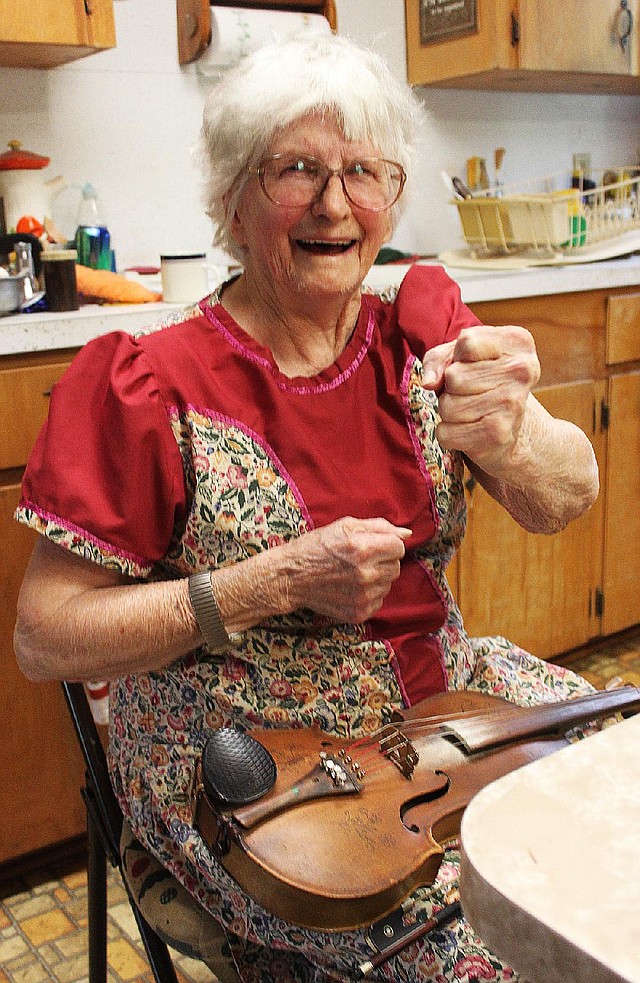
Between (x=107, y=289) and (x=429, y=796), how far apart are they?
142cm

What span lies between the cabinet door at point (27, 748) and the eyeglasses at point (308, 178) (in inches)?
33.5

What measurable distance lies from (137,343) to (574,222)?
183cm

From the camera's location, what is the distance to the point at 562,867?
54cm

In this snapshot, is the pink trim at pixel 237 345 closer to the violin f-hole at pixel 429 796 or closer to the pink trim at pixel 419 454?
the pink trim at pixel 419 454

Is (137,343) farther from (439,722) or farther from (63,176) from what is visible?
(63,176)

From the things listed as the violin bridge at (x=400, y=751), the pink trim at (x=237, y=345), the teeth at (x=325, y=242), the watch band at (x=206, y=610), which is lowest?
the violin bridge at (x=400, y=751)

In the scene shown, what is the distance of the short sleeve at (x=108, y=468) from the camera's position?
110 cm

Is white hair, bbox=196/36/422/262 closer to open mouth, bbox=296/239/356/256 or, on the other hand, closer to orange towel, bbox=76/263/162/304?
open mouth, bbox=296/239/356/256

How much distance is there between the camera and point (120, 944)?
6.00 ft

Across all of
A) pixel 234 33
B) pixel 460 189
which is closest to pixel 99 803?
pixel 234 33

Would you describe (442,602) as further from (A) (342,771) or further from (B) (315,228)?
(B) (315,228)

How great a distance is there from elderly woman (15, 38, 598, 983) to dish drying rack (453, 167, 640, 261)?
141 centimetres

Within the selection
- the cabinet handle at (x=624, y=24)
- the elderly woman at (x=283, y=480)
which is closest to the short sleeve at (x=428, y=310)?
the elderly woman at (x=283, y=480)

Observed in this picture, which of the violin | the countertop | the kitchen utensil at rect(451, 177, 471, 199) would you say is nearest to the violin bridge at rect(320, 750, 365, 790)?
the violin
